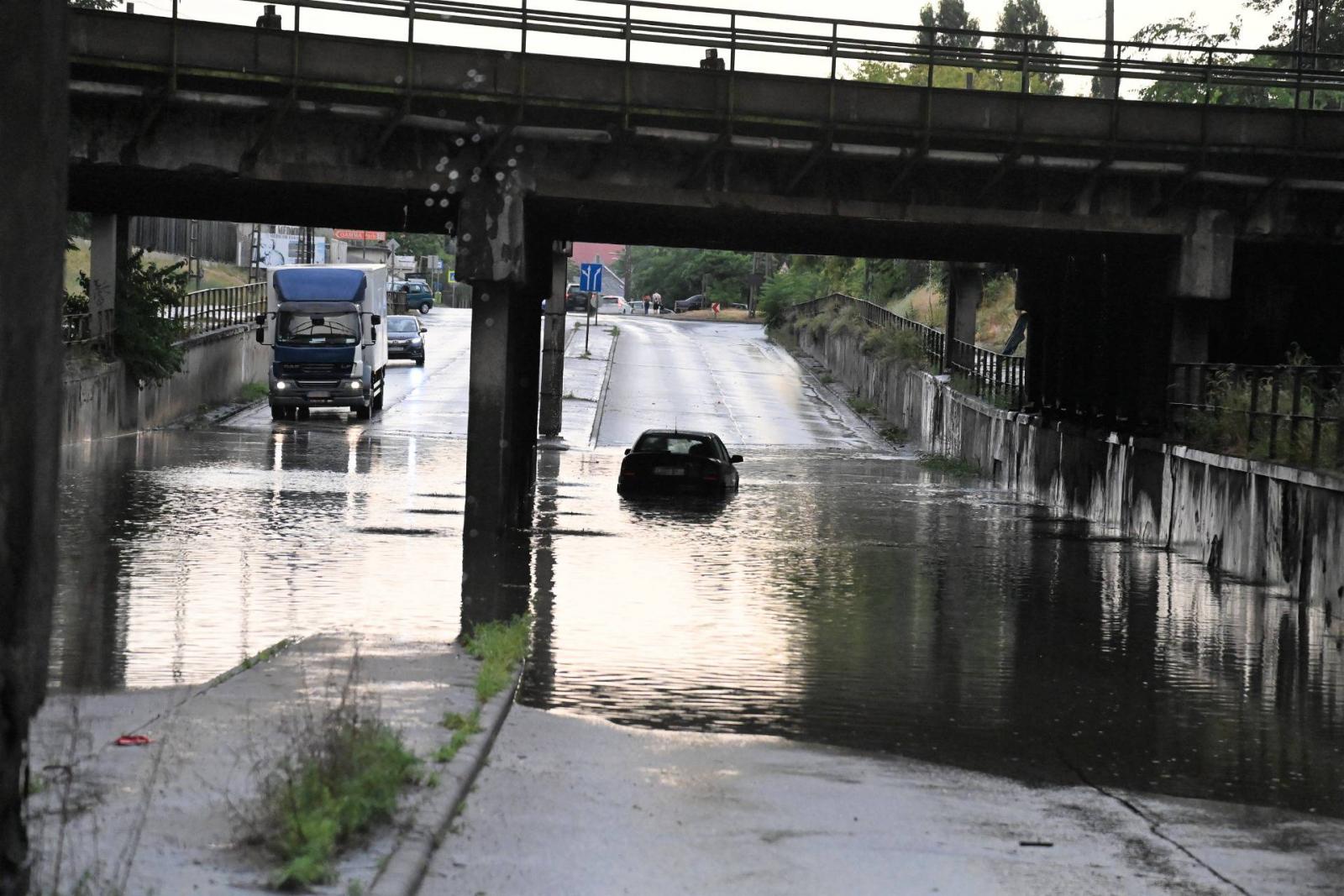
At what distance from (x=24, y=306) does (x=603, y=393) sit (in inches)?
2338

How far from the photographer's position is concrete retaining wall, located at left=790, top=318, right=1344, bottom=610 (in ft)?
74.3

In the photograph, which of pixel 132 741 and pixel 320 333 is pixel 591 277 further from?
pixel 132 741

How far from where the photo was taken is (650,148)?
91.5 feet

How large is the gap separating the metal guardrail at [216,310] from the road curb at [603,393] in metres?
11.9

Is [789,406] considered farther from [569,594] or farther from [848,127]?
[569,594]

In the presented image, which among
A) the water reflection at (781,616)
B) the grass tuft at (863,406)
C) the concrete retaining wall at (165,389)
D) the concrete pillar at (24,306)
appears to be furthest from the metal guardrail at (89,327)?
the concrete pillar at (24,306)

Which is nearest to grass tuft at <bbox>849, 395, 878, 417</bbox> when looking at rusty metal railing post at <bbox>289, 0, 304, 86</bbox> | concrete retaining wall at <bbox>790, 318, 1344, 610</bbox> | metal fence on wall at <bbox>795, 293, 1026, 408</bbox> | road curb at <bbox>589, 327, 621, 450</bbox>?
metal fence on wall at <bbox>795, 293, 1026, 408</bbox>

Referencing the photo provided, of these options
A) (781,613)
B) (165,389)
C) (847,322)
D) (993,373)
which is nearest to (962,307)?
(993,373)

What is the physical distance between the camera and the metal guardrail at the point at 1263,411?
2352cm

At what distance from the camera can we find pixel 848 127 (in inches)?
1081

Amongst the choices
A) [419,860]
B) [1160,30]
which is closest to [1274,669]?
[419,860]

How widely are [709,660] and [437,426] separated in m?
38.5

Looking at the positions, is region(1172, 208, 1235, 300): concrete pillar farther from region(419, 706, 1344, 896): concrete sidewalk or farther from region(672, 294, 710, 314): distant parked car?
region(672, 294, 710, 314): distant parked car

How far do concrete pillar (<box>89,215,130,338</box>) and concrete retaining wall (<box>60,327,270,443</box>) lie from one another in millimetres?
1106
